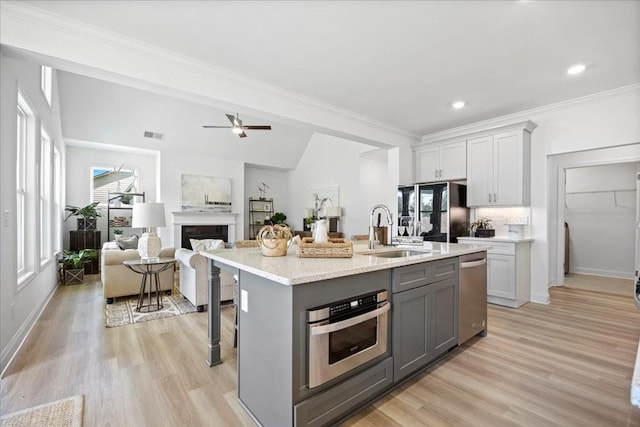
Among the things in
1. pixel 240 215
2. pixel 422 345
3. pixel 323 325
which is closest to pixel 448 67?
pixel 422 345

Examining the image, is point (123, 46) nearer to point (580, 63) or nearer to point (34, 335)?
point (34, 335)

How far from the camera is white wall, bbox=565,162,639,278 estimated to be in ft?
18.7

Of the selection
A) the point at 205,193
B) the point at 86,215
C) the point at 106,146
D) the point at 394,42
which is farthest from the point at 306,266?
the point at 106,146

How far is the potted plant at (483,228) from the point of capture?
4.68 m

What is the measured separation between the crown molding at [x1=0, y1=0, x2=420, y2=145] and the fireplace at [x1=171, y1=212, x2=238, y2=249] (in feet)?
16.3

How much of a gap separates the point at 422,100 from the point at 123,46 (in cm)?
334

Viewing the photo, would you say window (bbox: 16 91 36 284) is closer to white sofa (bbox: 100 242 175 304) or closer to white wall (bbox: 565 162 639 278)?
white sofa (bbox: 100 242 175 304)

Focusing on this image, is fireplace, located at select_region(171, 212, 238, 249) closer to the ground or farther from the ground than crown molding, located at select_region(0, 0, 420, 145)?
closer to the ground

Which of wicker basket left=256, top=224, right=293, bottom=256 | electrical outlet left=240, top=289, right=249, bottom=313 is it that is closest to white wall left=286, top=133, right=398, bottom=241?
wicker basket left=256, top=224, right=293, bottom=256

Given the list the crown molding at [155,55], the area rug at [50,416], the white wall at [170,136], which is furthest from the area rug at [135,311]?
the white wall at [170,136]

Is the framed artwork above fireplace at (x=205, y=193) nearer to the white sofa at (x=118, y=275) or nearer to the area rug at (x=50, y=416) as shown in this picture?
the white sofa at (x=118, y=275)

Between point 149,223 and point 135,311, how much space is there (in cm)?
114

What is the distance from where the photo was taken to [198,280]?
12.9 ft

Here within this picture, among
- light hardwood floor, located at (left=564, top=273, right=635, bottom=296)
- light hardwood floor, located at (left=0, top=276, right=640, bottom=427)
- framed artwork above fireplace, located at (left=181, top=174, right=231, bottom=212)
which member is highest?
framed artwork above fireplace, located at (left=181, top=174, right=231, bottom=212)
